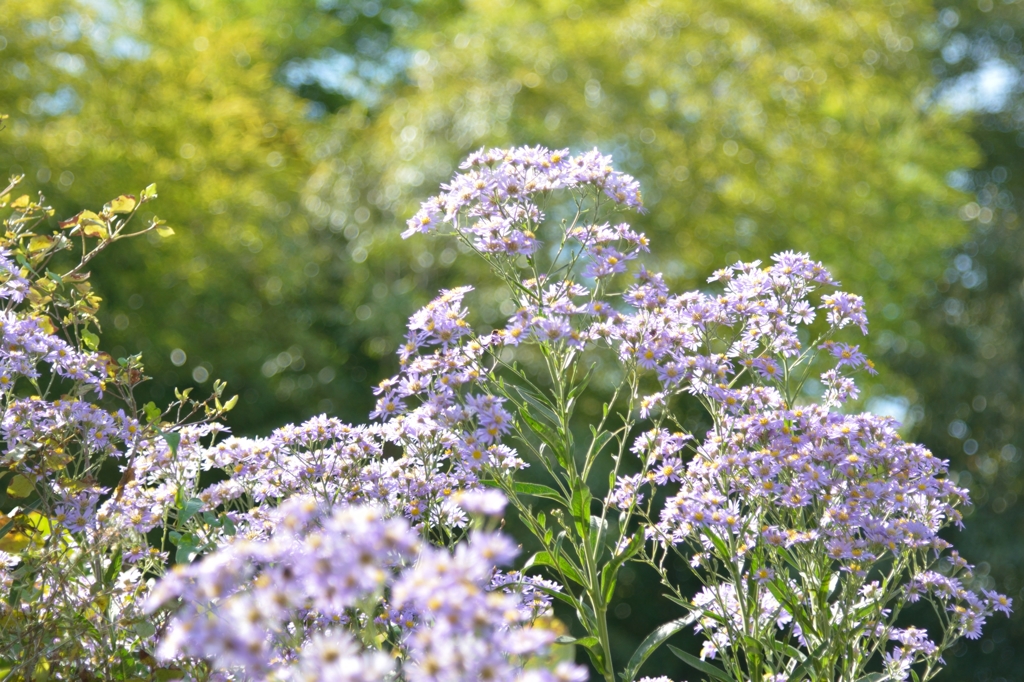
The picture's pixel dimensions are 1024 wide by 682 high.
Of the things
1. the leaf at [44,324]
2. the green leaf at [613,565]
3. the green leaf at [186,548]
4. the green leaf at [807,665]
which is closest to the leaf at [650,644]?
the green leaf at [613,565]

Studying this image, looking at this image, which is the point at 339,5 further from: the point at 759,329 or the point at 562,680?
the point at 562,680

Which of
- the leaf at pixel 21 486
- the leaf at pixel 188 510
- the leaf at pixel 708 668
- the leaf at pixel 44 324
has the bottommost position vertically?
the leaf at pixel 708 668

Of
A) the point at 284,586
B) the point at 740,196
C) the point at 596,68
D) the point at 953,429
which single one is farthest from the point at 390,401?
the point at 953,429

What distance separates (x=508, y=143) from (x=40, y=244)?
7.50 meters

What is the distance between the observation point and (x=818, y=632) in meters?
2.10

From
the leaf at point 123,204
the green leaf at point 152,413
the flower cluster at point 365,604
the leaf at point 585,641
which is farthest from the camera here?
the leaf at point 123,204

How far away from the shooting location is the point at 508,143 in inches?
372

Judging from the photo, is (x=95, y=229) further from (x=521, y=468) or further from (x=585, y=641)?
(x=585, y=641)

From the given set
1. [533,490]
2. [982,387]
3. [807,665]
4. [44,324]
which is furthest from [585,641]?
[982,387]

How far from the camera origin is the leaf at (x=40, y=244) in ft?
7.26

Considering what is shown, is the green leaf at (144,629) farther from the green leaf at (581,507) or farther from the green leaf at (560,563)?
the green leaf at (581,507)

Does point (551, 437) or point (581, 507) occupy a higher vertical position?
point (551, 437)

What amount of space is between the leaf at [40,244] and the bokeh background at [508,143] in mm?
6490

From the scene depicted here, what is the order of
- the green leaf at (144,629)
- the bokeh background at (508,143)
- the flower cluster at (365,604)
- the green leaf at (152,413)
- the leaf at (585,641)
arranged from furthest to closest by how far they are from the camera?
the bokeh background at (508,143) < the green leaf at (152,413) < the leaf at (585,641) < the green leaf at (144,629) < the flower cluster at (365,604)
